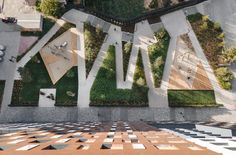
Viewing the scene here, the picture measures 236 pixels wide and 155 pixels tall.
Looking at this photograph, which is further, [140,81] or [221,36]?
[221,36]

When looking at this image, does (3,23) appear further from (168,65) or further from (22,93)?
(168,65)

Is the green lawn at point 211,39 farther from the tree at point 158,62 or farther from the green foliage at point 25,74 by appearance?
the green foliage at point 25,74

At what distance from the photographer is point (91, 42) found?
47.8 meters

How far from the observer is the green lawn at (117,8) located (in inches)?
1953

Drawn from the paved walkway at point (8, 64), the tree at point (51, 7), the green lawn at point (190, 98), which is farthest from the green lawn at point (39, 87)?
the green lawn at point (190, 98)

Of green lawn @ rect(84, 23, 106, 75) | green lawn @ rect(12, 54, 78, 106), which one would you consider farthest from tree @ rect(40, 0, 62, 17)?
green lawn @ rect(12, 54, 78, 106)

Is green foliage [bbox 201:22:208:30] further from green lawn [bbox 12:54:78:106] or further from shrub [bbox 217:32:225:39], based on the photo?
green lawn [bbox 12:54:78:106]

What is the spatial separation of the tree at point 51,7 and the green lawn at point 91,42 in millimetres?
4828

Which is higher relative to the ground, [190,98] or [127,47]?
[127,47]

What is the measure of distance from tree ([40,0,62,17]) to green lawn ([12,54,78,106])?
771 cm

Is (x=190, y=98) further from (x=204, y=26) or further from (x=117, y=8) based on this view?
(x=117, y=8)

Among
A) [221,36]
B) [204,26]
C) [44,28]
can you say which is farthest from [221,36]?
[44,28]

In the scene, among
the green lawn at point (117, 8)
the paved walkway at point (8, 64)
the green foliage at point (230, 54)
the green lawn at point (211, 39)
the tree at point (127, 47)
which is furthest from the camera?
the green lawn at point (117, 8)

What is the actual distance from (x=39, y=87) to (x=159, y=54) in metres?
18.9
